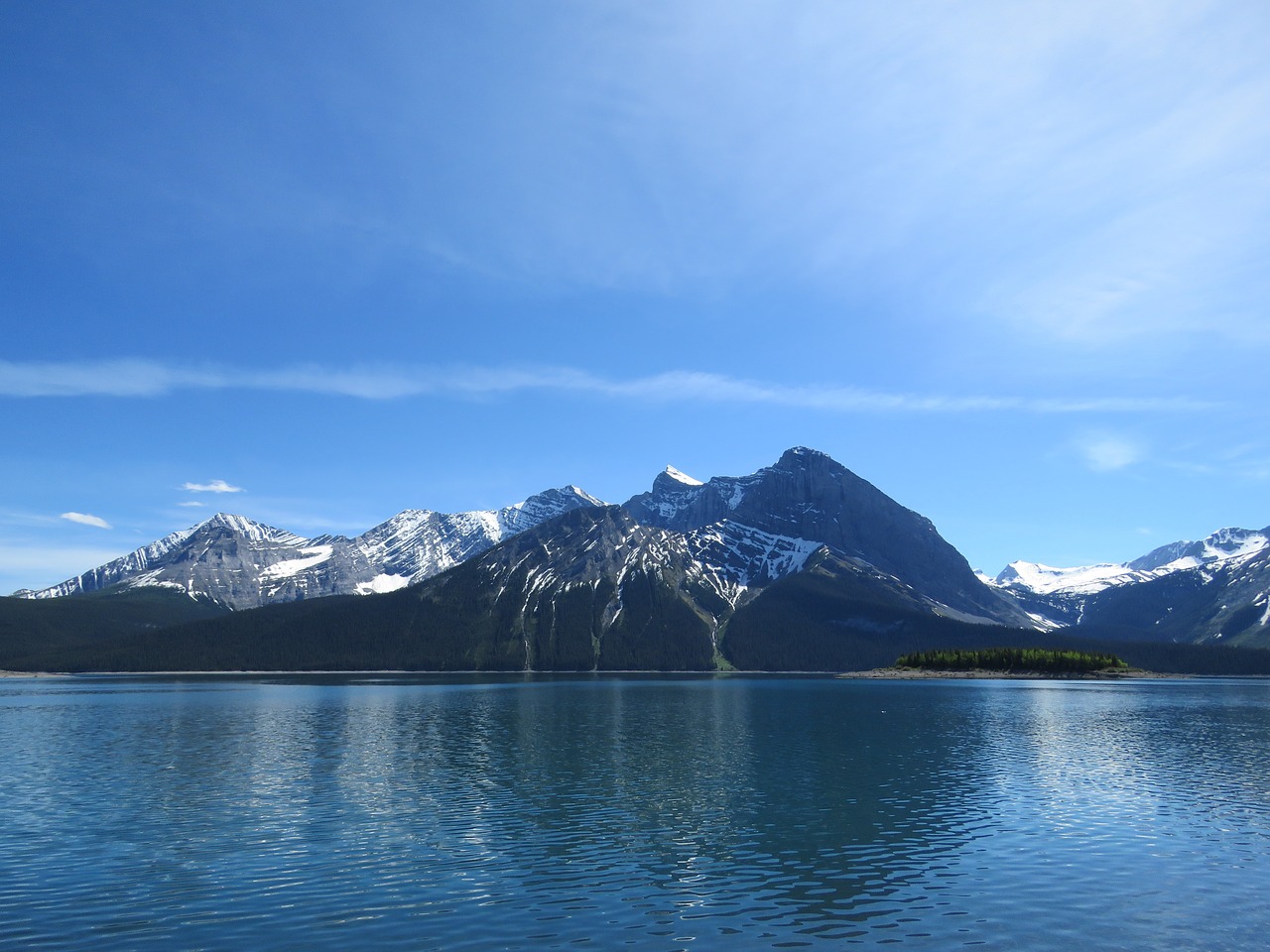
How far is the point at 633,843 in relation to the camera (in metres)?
52.1

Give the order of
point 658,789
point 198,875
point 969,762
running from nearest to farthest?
point 198,875
point 658,789
point 969,762

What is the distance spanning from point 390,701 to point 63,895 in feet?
504

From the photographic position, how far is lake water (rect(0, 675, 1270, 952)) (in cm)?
3622

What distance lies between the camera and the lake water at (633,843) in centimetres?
3622

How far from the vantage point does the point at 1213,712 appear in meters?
159

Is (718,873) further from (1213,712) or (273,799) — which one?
(1213,712)

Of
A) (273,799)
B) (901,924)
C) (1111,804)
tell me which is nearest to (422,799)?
(273,799)

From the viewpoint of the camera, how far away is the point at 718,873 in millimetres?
44969

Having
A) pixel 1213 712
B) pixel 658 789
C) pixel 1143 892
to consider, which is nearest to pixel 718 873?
pixel 1143 892

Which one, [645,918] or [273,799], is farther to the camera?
[273,799]

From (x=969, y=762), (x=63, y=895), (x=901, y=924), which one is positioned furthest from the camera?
(x=969, y=762)

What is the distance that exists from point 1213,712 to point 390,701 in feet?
536

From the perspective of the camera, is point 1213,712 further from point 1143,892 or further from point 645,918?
point 645,918

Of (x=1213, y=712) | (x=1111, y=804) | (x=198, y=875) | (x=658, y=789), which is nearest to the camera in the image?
(x=198, y=875)
